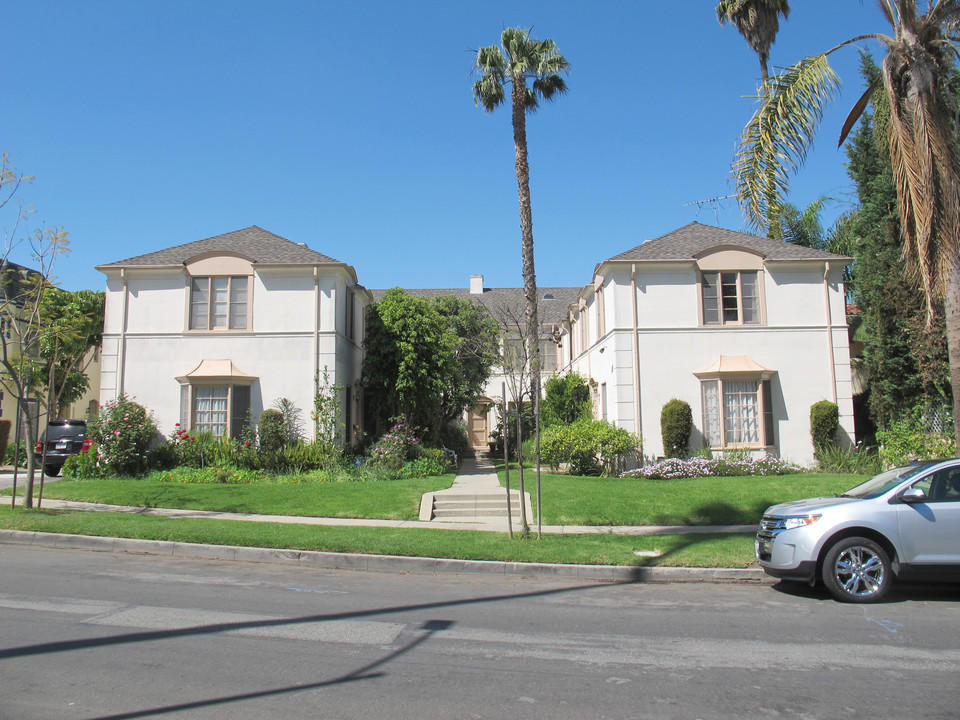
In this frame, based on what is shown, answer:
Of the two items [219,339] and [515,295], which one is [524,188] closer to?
[219,339]

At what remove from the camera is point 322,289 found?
20.2 m

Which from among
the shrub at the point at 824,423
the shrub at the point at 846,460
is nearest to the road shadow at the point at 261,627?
the shrub at the point at 846,460

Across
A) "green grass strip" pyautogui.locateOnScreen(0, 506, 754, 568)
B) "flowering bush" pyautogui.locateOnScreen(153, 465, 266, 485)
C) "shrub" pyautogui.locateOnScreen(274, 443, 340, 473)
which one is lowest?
"green grass strip" pyautogui.locateOnScreen(0, 506, 754, 568)

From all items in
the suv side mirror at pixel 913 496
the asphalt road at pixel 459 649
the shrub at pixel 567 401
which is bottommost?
the asphalt road at pixel 459 649

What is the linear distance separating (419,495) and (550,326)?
65.2 feet

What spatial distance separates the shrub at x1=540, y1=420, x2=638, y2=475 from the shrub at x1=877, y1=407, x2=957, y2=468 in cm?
660

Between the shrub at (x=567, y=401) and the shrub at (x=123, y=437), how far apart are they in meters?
13.4

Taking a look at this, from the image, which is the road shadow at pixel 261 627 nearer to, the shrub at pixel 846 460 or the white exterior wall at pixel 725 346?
the white exterior wall at pixel 725 346

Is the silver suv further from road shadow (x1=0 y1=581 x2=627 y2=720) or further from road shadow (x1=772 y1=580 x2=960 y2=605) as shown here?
road shadow (x1=0 y1=581 x2=627 y2=720)

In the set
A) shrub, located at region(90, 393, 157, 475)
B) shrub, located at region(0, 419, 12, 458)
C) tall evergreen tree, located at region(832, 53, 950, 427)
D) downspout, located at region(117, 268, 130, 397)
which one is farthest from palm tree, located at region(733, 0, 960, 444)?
shrub, located at region(0, 419, 12, 458)

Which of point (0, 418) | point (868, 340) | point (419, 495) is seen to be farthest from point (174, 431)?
point (868, 340)

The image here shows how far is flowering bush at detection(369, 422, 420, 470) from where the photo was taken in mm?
18625

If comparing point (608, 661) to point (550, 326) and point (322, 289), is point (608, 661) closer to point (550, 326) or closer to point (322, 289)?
point (322, 289)

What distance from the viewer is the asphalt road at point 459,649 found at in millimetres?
4551
